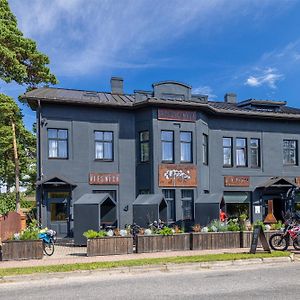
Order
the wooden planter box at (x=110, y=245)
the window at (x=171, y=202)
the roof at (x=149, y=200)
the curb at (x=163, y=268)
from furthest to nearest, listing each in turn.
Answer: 1. the window at (x=171, y=202)
2. the roof at (x=149, y=200)
3. the wooden planter box at (x=110, y=245)
4. the curb at (x=163, y=268)

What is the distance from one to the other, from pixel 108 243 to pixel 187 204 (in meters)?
9.21

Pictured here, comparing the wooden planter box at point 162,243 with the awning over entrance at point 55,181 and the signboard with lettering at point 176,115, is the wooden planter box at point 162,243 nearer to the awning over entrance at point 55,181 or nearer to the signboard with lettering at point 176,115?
the awning over entrance at point 55,181

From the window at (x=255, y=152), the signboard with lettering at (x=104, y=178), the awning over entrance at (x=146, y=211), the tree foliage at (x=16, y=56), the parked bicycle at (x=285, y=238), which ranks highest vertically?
the tree foliage at (x=16, y=56)

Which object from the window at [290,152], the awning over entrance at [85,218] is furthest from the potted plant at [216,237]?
the window at [290,152]

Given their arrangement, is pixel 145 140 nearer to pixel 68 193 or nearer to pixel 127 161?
pixel 127 161

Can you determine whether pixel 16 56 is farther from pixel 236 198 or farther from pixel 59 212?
pixel 236 198

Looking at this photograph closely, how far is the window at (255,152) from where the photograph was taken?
87.6 ft

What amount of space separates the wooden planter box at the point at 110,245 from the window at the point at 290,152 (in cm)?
1510

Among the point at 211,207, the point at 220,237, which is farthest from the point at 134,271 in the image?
the point at 211,207

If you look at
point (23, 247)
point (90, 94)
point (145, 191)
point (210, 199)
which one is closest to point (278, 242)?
point (210, 199)

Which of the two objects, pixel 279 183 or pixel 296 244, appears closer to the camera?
pixel 296 244

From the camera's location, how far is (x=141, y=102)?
23.2 m

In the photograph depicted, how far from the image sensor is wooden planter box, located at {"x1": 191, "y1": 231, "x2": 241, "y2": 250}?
16281 mm

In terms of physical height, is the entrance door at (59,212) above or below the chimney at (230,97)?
below
